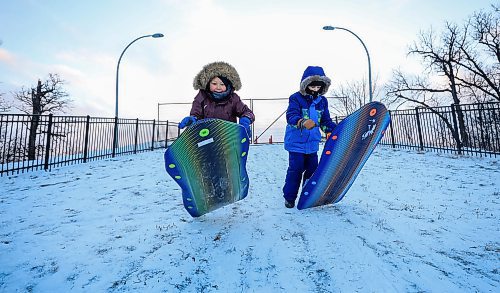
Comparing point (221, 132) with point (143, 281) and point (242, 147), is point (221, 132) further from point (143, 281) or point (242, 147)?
point (143, 281)

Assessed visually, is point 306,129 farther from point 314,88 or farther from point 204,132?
point 204,132

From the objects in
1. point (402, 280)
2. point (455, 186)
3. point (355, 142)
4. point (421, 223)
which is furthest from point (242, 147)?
point (455, 186)

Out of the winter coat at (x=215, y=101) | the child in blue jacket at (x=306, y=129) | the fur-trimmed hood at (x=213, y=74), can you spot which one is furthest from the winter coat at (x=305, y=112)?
the fur-trimmed hood at (x=213, y=74)

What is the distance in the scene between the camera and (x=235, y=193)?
277 cm

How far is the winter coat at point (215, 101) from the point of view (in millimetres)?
3123

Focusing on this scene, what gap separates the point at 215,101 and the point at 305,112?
1142 mm

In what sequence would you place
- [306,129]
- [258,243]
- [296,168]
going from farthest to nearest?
[296,168] < [306,129] < [258,243]

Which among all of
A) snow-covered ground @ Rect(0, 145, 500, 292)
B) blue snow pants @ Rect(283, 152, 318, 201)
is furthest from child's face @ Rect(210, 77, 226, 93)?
snow-covered ground @ Rect(0, 145, 500, 292)

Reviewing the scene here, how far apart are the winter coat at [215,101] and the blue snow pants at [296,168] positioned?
0.75 metres

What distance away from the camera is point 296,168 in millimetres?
3215

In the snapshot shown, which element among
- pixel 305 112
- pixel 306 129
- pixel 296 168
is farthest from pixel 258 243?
pixel 305 112

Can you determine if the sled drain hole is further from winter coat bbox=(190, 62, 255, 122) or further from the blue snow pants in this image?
the blue snow pants

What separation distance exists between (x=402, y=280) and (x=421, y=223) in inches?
49.2

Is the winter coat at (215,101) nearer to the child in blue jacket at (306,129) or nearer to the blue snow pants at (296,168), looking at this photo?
the child in blue jacket at (306,129)
